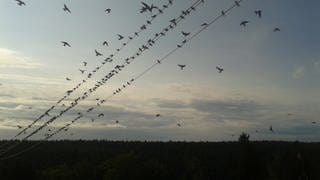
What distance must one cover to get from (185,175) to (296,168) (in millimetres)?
31237

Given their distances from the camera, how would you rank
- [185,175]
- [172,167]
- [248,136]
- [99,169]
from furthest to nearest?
[172,167] < [185,175] < [99,169] < [248,136]

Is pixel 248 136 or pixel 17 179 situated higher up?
pixel 248 136

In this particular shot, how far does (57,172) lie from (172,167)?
6277 centimetres

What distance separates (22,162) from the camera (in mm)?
130625

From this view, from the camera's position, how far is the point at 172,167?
187750 millimetres

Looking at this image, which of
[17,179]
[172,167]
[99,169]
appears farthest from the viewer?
[172,167]

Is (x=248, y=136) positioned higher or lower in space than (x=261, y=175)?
higher

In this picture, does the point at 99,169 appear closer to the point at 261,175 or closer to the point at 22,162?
the point at 22,162

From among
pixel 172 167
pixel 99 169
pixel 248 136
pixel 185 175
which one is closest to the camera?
pixel 248 136

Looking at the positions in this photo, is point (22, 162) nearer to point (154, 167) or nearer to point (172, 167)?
point (154, 167)

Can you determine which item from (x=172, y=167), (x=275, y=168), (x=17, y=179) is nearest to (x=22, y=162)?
(x=17, y=179)

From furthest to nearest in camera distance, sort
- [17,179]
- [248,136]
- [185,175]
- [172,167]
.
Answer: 1. [172,167]
2. [185,175]
3. [248,136]
4. [17,179]

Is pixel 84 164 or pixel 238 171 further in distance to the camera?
pixel 84 164

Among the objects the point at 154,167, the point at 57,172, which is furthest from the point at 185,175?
the point at 57,172
